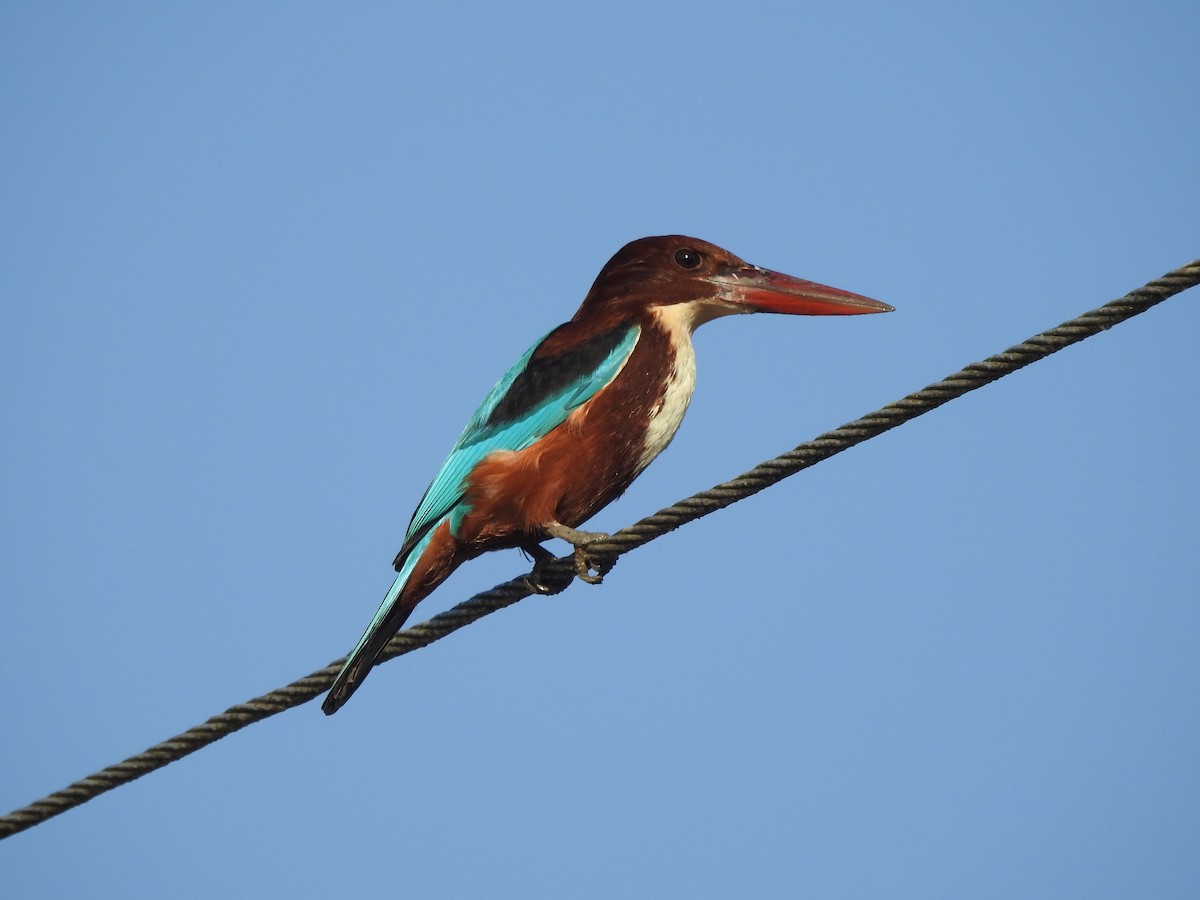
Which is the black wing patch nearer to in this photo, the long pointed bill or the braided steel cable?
the long pointed bill

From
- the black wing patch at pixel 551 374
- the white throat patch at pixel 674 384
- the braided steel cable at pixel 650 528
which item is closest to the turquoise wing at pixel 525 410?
the black wing patch at pixel 551 374

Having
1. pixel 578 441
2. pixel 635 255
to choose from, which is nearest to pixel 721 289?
pixel 635 255

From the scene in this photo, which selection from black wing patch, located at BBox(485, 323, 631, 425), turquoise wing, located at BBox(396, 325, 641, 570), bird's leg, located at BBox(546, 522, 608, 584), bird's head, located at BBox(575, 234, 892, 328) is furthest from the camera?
bird's head, located at BBox(575, 234, 892, 328)

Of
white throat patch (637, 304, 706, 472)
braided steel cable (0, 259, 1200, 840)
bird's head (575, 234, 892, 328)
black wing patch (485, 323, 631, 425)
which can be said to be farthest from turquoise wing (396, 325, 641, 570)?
braided steel cable (0, 259, 1200, 840)

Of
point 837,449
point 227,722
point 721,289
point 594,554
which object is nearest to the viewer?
point 837,449

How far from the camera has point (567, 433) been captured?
14.2ft

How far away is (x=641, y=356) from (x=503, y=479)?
64 cm

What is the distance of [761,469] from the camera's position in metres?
3.38

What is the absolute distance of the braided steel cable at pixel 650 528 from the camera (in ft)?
9.95

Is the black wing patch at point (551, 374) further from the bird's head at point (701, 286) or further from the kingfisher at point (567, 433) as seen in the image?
the bird's head at point (701, 286)

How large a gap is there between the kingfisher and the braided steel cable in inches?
8.6

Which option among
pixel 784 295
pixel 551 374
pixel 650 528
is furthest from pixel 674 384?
pixel 650 528

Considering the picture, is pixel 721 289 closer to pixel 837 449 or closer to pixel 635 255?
pixel 635 255

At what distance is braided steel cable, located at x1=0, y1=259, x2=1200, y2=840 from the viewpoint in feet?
9.95
